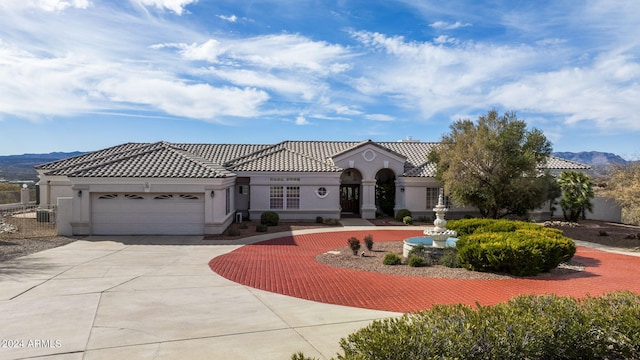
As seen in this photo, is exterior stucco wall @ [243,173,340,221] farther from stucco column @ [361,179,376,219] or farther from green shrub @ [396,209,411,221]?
green shrub @ [396,209,411,221]

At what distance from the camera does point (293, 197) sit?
97.9ft

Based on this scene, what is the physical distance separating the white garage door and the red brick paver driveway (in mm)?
5916

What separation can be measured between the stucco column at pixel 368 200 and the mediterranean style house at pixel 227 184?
0.07 meters

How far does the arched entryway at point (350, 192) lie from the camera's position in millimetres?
33250

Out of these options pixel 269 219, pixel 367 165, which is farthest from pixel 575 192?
pixel 269 219

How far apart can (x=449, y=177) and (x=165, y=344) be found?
21.5m

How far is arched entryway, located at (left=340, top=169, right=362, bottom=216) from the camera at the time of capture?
33250mm

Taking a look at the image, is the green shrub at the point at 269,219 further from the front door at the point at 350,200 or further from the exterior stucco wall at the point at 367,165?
the front door at the point at 350,200

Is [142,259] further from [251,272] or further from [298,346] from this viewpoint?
[298,346]

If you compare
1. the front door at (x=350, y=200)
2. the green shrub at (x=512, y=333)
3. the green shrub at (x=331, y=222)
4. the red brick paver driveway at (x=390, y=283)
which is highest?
the front door at (x=350, y=200)

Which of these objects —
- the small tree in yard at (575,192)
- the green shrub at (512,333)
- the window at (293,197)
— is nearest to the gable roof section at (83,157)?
the window at (293,197)

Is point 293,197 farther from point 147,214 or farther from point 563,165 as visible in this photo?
point 563,165

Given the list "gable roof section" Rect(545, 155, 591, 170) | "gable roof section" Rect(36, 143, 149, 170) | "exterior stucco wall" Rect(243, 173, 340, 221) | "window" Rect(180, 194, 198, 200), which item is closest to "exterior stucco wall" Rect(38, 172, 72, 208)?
"gable roof section" Rect(36, 143, 149, 170)

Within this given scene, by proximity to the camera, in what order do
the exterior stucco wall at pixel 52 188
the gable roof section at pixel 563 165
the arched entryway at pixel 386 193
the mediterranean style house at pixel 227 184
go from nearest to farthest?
the mediterranean style house at pixel 227 184, the exterior stucco wall at pixel 52 188, the arched entryway at pixel 386 193, the gable roof section at pixel 563 165
